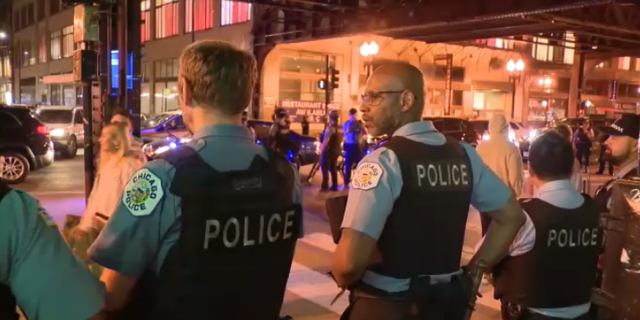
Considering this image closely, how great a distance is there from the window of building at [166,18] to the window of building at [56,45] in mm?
16551

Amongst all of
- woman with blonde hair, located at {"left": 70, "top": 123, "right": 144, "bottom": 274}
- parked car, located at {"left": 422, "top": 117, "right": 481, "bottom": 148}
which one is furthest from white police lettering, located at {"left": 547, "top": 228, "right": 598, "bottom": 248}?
parked car, located at {"left": 422, "top": 117, "right": 481, "bottom": 148}

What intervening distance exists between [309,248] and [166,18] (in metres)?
30.1

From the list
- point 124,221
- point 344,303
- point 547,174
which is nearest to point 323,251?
point 344,303

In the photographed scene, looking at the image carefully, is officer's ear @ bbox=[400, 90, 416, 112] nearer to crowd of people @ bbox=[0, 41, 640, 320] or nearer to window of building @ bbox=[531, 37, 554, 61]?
crowd of people @ bbox=[0, 41, 640, 320]

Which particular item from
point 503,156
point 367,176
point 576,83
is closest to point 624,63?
point 576,83

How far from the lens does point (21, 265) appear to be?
1377 mm

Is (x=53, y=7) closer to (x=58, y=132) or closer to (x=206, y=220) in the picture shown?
(x=58, y=132)

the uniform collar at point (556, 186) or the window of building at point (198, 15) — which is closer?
the uniform collar at point (556, 186)

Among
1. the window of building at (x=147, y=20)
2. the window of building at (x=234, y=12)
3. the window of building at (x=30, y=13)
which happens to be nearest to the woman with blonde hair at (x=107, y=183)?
the window of building at (x=234, y=12)

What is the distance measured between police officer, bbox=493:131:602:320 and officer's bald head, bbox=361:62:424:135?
2.62 ft

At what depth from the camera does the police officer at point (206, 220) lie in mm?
1784

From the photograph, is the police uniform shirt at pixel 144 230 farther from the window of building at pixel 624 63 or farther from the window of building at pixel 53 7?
the window of building at pixel 624 63

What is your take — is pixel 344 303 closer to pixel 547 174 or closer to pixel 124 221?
pixel 547 174

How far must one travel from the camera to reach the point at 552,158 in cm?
299
